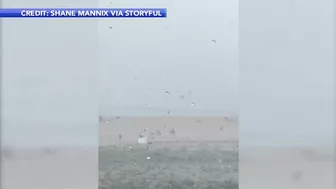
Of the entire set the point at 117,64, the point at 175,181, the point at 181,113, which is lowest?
the point at 175,181

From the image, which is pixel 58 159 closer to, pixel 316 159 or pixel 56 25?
pixel 56 25

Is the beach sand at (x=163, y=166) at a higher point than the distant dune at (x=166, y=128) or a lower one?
lower

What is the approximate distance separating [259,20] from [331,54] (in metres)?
0.32

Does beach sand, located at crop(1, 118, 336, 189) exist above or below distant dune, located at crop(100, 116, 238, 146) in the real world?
below

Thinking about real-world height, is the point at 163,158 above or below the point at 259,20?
below

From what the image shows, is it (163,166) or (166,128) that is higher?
(166,128)

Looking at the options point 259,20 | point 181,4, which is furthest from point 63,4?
point 259,20

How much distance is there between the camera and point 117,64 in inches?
83.0

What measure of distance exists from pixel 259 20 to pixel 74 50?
756 mm

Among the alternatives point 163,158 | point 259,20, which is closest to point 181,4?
point 259,20

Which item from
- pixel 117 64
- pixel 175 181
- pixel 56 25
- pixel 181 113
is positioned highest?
pixel 56 25

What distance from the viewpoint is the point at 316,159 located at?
2129 millimetres

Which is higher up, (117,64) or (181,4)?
(181,4)

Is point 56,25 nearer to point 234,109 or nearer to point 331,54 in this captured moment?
point 234,109
